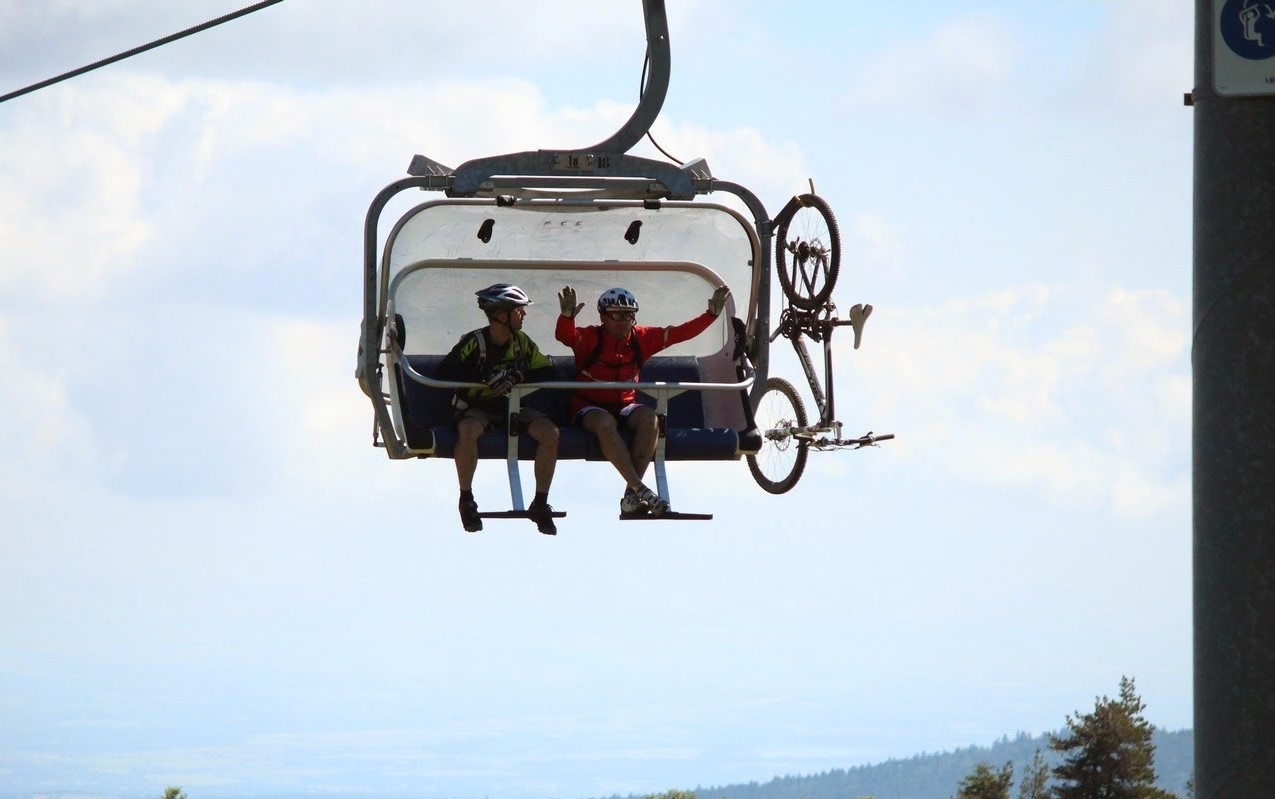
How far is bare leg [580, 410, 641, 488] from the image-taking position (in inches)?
413

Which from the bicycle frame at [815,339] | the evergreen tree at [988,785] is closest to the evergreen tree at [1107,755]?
the evergreen tree at [988,785]

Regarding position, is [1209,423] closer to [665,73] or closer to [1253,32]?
[1253,32]

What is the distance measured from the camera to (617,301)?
11.0m

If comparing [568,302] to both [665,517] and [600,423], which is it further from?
[665,517]

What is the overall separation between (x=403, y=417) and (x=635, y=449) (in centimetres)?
112

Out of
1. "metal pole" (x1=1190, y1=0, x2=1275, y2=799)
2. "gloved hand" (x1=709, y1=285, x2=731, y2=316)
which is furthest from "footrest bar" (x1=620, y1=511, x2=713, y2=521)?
"metal pole" (x1=1190, y1=0, x2=1275, y2=799)

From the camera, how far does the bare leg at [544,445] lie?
1048 centimetres

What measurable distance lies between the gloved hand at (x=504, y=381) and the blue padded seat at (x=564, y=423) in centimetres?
29

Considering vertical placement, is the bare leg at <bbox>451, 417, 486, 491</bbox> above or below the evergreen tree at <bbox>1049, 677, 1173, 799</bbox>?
below

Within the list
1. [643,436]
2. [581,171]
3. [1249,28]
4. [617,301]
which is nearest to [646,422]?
[643,436]

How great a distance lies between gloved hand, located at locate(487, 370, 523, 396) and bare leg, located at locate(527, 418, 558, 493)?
0.26 metres

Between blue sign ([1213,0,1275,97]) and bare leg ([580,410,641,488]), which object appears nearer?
blue sign ([1213,0,1275,97])

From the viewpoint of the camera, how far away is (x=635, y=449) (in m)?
10.6

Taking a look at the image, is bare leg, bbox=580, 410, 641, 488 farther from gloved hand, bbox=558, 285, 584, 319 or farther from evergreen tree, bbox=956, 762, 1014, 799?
evergreen tree, bbox=956, 762, 1014, 799
